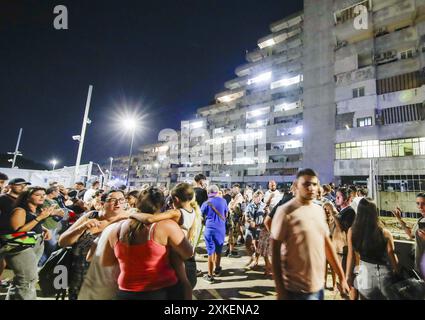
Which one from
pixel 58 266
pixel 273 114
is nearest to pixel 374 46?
pixel 273 114

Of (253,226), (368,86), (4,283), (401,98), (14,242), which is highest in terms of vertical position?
(368,86)

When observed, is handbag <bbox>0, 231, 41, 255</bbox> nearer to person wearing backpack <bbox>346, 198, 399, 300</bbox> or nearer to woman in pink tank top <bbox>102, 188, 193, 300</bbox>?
woman in pink tank top <bbox>102, 188, 193, 300</bbox>

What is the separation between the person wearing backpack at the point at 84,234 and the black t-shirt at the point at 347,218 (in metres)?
3.86

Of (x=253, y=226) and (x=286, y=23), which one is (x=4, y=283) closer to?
(x=253, y=226)

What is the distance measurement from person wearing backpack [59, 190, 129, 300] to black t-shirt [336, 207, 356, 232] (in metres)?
3.86

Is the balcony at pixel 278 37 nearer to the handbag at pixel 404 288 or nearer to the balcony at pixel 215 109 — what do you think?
the balcony at pixel 215 109

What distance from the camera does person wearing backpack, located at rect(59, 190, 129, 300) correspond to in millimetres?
3025

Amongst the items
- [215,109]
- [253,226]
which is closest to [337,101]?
[253,226]

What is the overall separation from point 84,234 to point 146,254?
1.53 metres

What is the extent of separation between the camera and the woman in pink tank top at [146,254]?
2285 mm

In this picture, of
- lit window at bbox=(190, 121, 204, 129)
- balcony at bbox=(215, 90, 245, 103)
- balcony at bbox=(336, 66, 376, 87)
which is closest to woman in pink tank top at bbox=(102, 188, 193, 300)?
balcony at bbox=(336, 66, 376, 87)

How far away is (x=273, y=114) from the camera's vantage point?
131ft

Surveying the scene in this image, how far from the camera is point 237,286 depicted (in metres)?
5.05

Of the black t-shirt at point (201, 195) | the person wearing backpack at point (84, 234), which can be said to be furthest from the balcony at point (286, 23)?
the person wearing backpack at point (84, 234)
